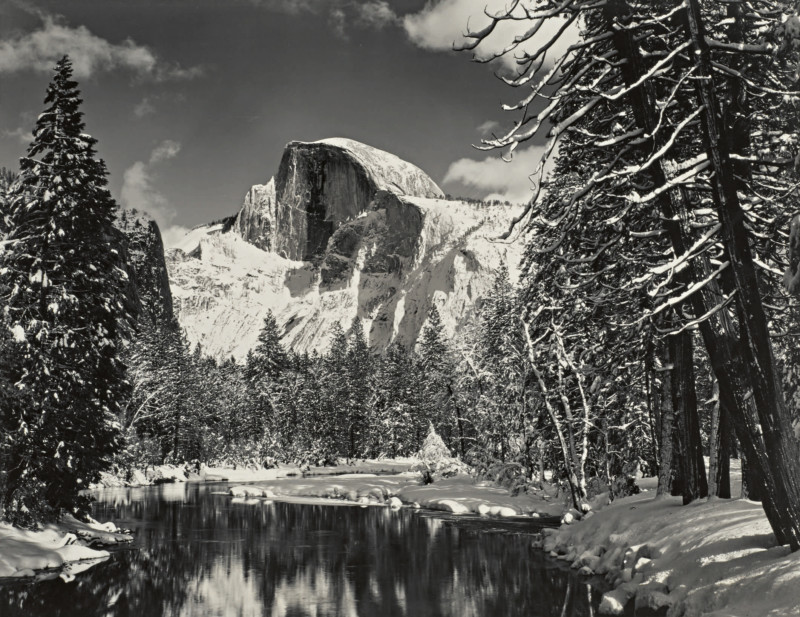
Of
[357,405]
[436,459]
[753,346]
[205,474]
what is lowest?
[205,474]

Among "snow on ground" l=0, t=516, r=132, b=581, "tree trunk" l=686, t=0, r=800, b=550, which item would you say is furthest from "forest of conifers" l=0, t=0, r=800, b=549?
"snow on ground" l=0, t=516, r=132, b=581

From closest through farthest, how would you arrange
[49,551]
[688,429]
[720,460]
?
1. [688,429]
2. [720,460]
3. [49,551]

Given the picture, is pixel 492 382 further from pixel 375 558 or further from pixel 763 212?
pixel 763 212

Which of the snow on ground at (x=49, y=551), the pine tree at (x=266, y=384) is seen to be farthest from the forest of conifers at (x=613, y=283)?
the pine tree at (x=266, y=384)

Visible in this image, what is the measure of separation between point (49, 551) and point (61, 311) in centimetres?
695

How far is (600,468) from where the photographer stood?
107 feet

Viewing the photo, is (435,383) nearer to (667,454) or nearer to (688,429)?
(667,454)

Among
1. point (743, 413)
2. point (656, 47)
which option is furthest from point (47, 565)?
point (656, 47)

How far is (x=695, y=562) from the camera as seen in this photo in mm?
10383

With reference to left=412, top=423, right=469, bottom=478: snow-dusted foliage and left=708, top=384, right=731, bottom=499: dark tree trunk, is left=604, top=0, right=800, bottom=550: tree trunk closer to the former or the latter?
left=708, top=384, right=731, bottom=499: dark tree trunk

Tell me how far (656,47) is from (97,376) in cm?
1943

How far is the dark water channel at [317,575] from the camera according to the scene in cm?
1409

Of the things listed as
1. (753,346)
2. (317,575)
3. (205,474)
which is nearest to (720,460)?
(753,346)

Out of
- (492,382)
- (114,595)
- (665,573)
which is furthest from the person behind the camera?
(492,382)
